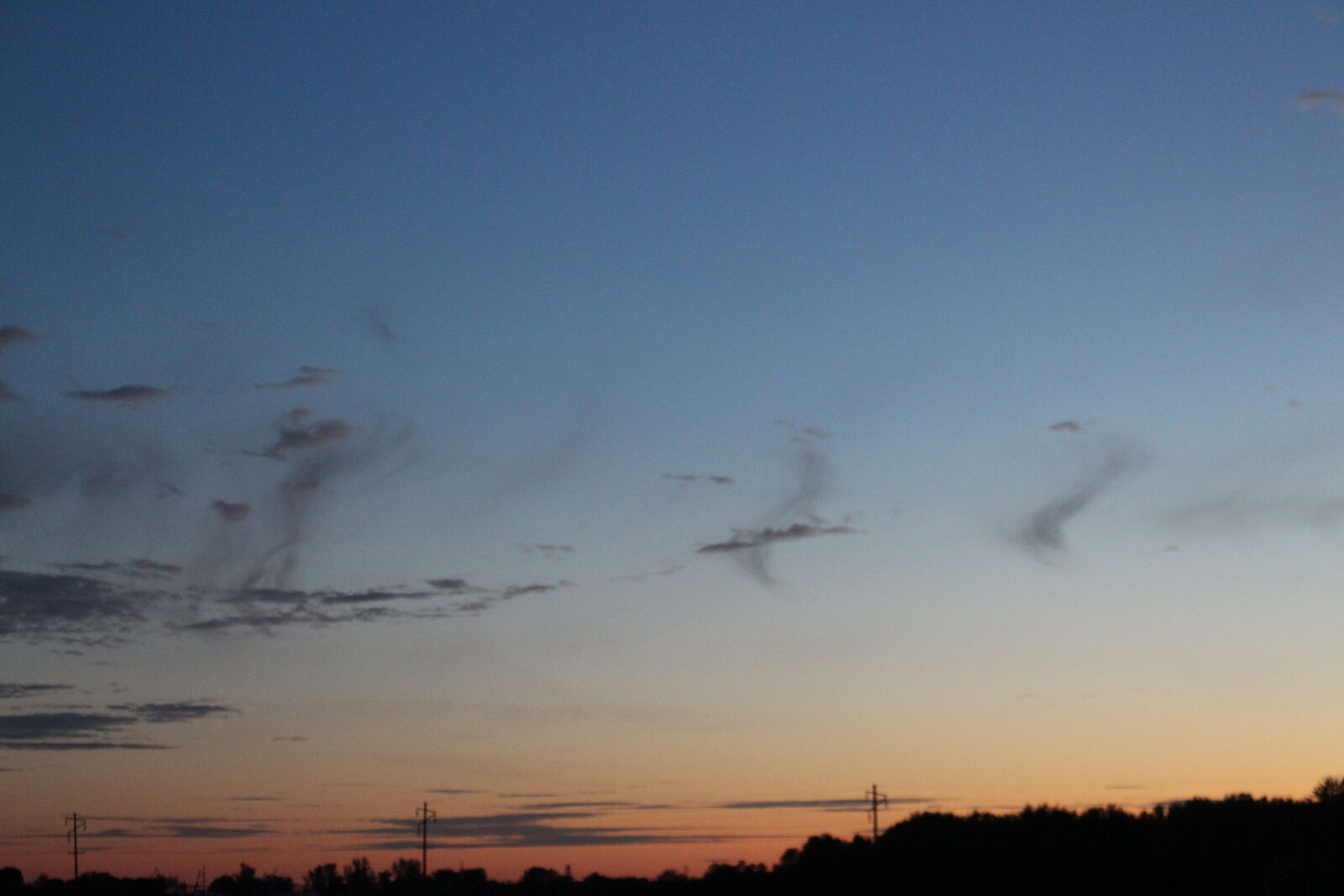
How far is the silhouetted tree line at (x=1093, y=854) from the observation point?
6731 cm

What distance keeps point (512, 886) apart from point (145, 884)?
48.1 m

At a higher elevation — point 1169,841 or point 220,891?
point 1169,841

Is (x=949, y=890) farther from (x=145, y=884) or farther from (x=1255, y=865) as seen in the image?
(x=145, y=884)

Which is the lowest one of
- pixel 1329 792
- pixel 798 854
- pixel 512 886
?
pixel 512 886

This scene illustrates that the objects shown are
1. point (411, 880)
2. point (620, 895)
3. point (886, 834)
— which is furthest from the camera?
point (411, 880)

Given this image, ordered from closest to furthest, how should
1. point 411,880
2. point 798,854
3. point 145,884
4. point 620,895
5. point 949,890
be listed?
1. point 949,890
2. point 798,854
3. point 620,895
4. point 145,884
5. point 411,880

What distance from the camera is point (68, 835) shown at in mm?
132000

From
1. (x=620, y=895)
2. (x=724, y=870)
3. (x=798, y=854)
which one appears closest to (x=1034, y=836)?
(x=798, y=854)

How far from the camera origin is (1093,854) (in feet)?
252

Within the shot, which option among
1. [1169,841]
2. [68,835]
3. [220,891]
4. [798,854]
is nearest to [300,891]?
[220,891]

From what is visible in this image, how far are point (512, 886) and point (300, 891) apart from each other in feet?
95.5

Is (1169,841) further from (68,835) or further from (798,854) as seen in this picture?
(68,835)

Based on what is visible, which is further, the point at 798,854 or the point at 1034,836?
the point at 798,854

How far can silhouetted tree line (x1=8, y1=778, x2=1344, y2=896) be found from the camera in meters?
67.3
